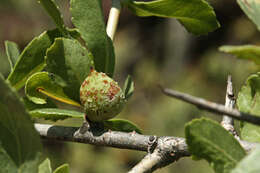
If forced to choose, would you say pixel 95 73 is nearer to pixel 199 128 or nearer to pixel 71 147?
pixel 199 128

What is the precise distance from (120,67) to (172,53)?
0.92 meters

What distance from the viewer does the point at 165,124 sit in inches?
177

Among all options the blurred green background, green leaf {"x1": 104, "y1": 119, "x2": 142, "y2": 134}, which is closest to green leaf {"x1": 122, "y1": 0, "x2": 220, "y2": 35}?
green leaf {"x1": 104, "y1": 119, "x2": 142, "y2": 134}

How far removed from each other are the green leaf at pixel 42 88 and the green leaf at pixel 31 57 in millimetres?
40

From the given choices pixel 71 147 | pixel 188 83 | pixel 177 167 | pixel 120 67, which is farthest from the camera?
pixel 120 67

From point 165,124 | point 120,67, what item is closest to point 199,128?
point 165,124

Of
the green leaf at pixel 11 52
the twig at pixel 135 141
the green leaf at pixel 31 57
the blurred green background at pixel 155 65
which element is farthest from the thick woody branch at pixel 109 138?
the blurred green background at pixel 155 65

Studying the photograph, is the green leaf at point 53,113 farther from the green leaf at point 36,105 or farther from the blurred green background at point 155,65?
the blurred green background at point 155,65

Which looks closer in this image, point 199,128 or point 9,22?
point 199,128

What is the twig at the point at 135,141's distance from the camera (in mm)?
692

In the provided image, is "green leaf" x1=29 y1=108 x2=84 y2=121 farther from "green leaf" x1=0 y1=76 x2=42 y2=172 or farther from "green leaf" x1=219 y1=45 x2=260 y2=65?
"green leaf" x1=219 y1=45 x2=260 y2=65

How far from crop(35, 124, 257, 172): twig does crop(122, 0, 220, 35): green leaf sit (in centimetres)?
28

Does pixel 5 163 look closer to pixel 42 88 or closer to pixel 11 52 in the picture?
pixel 42 88

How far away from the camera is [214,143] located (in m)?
0.52
